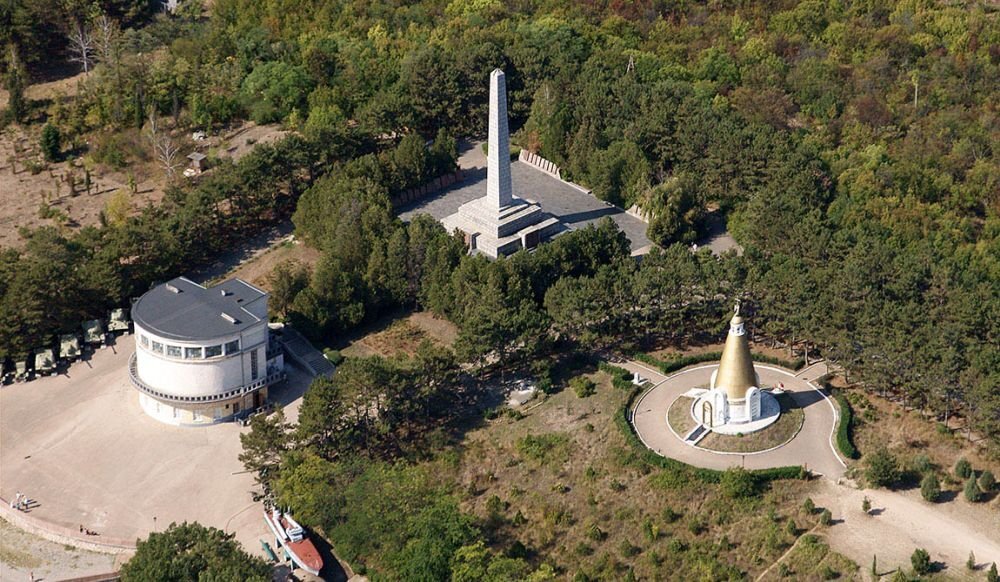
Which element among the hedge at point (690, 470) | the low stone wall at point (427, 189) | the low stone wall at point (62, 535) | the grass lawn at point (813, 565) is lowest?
the low stone wall at point (62, 535)

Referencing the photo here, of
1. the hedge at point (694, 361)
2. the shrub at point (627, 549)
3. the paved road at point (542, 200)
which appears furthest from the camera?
the paved road at point (542, 200)

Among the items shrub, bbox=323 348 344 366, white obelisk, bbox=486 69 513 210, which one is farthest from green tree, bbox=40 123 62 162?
shrub, bbox=323 348 344 366

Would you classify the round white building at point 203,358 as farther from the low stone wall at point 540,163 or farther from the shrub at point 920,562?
the shrub at point 920,562

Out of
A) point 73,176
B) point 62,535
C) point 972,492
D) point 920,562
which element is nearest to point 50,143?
point 73,176

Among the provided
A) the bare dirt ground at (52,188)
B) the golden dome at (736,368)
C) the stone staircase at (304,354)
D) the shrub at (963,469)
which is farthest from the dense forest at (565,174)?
the golden dome at (736,368)

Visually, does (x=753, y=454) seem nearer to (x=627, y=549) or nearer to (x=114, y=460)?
(x=627, y=549)

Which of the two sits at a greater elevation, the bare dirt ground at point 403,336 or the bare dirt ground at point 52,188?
the bare dirt ground at point 52,188

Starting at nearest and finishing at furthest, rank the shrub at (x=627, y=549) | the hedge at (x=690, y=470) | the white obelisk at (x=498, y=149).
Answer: the shrub at (x=627, y=549), the hedge at (x=690, y=470), the white obelisk at (x=498, y=149)
